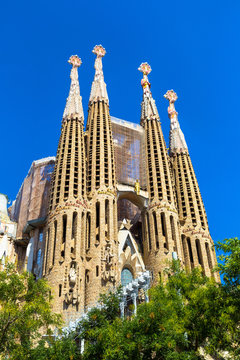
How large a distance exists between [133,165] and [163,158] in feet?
10.4

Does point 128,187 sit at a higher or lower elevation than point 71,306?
higher

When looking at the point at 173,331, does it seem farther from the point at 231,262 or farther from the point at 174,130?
the point at 174,130

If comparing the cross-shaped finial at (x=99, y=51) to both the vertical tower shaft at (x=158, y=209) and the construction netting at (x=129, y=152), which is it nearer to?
the construction netting at (x=129, y=152)

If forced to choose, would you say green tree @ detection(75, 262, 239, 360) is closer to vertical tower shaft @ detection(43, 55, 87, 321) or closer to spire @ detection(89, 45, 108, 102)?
vertical tower shaft @ detection(43, 55, 87, 321)

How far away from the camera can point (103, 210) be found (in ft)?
127

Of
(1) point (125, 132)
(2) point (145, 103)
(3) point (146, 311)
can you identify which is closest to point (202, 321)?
(3) point (146, 311)

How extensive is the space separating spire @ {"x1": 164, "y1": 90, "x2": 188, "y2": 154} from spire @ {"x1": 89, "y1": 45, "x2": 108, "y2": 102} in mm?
8984

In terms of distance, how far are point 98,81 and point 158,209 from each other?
1756cm

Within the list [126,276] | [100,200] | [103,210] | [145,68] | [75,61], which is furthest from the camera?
[145,68]

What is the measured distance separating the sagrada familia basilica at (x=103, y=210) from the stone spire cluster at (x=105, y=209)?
86 mm

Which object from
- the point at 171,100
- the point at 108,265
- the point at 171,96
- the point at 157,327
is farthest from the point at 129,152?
the point at 157,327

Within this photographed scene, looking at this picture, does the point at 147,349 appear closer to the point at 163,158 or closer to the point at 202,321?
the point at 202,321

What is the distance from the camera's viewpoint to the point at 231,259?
17.2 meters

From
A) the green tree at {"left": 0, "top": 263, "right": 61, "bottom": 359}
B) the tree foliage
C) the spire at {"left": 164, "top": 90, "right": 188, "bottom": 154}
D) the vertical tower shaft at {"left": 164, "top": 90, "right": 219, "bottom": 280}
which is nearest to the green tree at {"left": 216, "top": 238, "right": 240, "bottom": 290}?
the tree foliage
